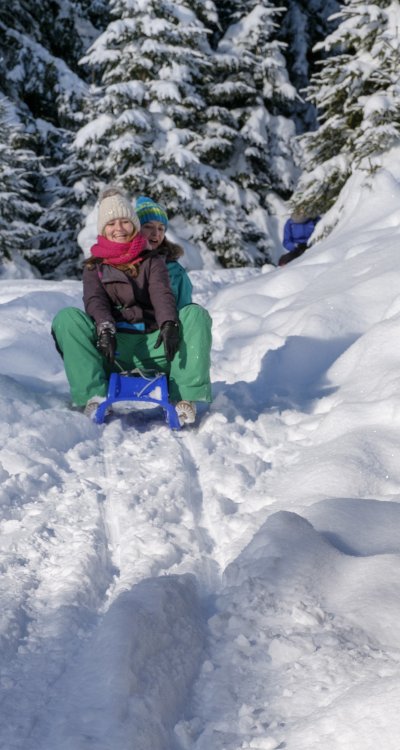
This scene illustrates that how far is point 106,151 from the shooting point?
14.5 meters

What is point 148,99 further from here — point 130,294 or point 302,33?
point 130,294

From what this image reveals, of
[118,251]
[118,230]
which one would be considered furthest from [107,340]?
[118,230]

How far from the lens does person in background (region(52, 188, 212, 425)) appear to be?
3584 mm

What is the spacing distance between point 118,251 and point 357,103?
584 cm

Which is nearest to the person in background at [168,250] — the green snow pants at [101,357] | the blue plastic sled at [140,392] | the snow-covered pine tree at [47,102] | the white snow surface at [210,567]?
the green snow pants at [101,357]

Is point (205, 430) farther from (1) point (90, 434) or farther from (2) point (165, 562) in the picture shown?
(2) point (165, 562)

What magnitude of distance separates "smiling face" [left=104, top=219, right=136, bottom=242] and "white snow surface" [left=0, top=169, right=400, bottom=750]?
0.98 meters

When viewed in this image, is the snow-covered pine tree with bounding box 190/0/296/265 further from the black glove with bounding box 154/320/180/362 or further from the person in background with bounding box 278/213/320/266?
the black glove with bounding box 154/320/180/362

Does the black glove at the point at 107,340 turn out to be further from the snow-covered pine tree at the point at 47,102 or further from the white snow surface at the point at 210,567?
the snow-covered pine tree at the point at 47,102

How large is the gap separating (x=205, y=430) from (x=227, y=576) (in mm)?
1514

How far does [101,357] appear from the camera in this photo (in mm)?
3695

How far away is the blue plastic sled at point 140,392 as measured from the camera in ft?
11.4

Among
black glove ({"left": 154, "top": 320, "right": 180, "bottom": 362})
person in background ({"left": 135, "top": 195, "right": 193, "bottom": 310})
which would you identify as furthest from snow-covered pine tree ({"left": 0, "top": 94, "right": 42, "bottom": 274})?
black glove ({"left": 154, "top": 320, "right": 180, "bottom": 362})

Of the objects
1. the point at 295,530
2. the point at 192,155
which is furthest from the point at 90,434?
the point at 192,155
